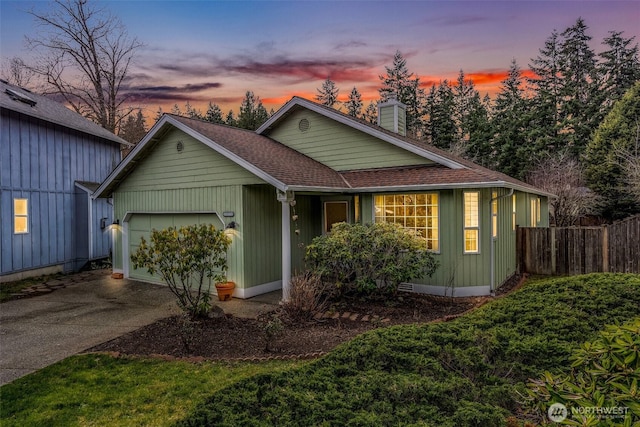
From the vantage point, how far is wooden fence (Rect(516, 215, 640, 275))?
9.82 metres

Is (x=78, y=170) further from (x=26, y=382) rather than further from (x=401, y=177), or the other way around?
(x=401, y=177)

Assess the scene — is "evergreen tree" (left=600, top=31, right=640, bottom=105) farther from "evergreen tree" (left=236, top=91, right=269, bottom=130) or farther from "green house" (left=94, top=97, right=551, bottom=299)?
"evergreen tree" (left=236, top=91, right=269, bottom=130)

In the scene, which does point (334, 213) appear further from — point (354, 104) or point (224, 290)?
point (354, 104)

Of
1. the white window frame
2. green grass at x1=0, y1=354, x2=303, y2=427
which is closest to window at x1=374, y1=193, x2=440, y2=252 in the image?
the white window frame

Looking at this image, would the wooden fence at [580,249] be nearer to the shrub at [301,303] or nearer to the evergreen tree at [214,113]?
the shrub at [301,303]

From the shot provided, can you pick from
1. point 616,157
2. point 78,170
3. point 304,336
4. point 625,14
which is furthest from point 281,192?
point 616,157

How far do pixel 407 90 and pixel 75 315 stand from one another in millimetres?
33282

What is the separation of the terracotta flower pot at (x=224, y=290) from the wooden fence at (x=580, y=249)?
29.6 feet

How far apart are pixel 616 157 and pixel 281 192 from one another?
67.2 feet

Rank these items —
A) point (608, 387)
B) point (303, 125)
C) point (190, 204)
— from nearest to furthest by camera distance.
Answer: point (608, 387), point (190, 204), point (303, 125)

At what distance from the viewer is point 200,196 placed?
9.43 m

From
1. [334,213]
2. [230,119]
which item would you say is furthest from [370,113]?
[334,213]

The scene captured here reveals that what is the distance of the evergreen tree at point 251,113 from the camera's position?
123 ft

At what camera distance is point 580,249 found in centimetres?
1052
